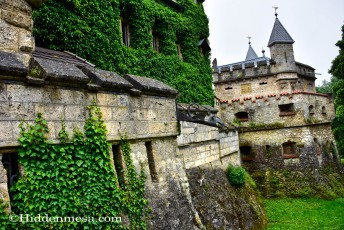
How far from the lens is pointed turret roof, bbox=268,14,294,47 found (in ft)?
83.2

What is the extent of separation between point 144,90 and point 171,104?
1000 millimetres

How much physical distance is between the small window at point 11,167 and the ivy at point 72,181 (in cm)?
10

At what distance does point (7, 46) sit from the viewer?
4.01 m

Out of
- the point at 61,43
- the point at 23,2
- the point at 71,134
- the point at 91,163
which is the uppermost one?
the point at 61,43

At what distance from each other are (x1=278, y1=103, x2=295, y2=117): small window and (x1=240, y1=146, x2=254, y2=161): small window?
10.4 ft

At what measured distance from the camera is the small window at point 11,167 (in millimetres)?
3529

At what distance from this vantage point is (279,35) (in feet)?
84.1

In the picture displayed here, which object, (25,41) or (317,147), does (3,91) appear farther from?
(317,147)

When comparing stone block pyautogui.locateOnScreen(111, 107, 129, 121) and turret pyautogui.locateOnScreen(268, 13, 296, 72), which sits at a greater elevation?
turret pyautogui.locateOnScreen(268, 13, 296, 72)

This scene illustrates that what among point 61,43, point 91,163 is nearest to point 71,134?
point 91,163

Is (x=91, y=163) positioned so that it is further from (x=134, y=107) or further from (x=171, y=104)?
(x=171, y=104)

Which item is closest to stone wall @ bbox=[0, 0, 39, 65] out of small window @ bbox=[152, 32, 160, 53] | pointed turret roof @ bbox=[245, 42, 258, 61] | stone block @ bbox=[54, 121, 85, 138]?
stone block @ bbox=[54, 121, 85, 138]

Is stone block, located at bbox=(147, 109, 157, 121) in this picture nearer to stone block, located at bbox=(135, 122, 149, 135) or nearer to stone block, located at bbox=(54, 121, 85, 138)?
stone block, located at bbox=(135, 122, 149, 135)

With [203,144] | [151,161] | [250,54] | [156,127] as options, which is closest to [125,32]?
[203,144]
